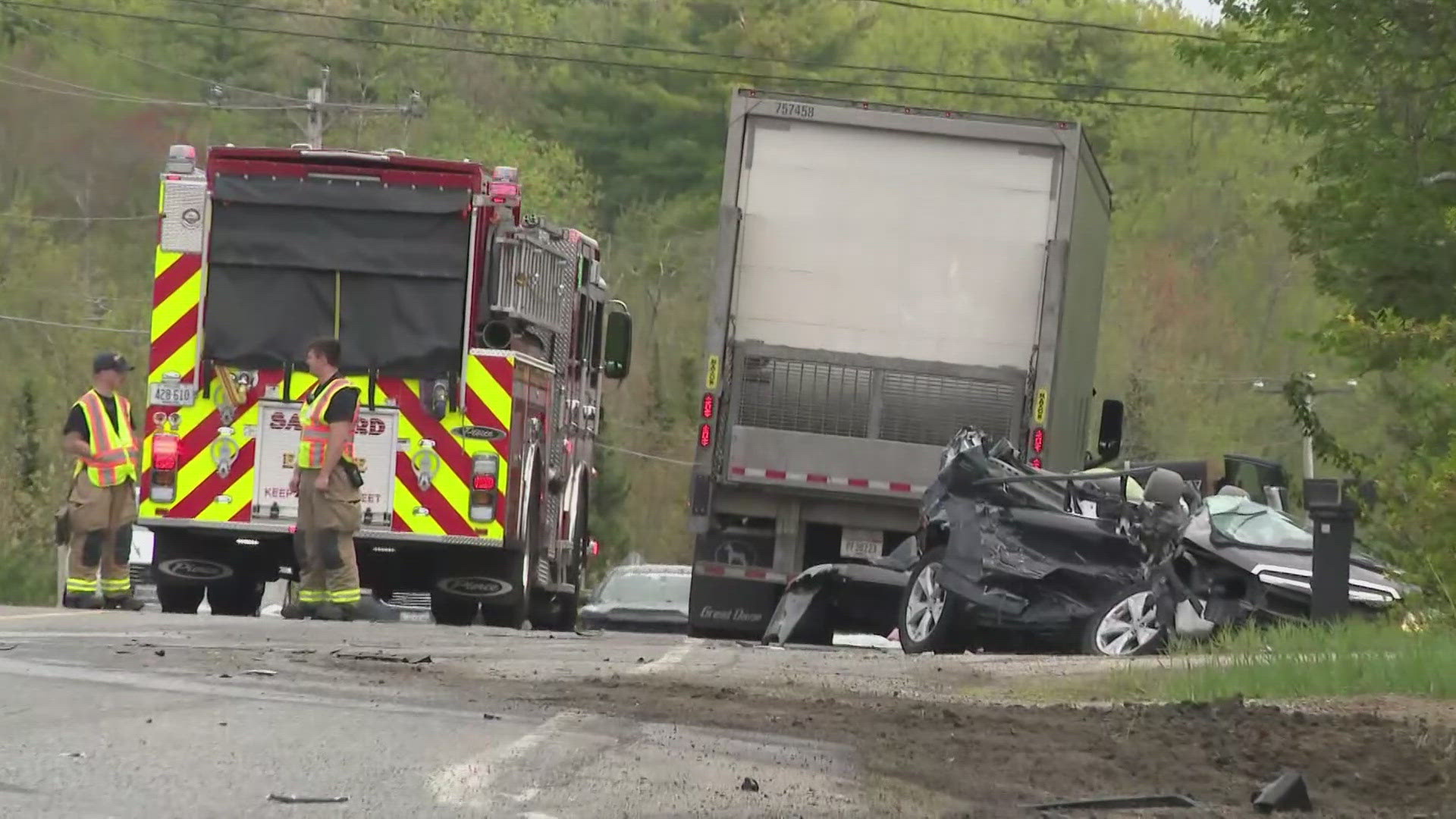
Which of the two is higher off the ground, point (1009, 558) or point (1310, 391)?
point (1310, 391)

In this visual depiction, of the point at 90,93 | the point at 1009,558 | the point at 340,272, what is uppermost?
the point at 90,93

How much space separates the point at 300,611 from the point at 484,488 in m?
1.42

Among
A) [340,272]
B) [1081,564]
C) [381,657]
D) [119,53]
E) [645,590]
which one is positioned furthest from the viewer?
[119,53]

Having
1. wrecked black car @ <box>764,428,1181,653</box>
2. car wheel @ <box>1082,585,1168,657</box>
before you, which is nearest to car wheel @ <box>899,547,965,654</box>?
wrecked black car @ <box>764,428,1181,653</box>

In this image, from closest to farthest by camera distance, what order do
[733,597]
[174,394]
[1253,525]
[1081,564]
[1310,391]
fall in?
[1081,564]
[1253,525]
[174,394]
[733,597]
[1310,391]

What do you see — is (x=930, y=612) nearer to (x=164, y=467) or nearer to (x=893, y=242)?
(x=893, y=242)

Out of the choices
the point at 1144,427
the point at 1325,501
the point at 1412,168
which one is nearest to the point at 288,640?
the point at 1325,501

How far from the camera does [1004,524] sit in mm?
15859

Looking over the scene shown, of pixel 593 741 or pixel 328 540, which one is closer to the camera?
pixel 593 741

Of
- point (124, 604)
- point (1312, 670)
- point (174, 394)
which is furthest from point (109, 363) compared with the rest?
point (1312, 670)

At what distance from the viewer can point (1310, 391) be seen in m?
25.9

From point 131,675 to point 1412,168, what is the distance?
11.9 metres

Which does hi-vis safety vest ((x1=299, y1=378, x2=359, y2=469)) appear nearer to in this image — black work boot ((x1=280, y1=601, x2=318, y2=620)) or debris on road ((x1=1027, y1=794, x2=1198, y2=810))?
black work boot ((x1=280, y1=601, x2=318, y2=620))

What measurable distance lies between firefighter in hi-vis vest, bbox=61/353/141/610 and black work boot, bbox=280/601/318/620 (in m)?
1.46
